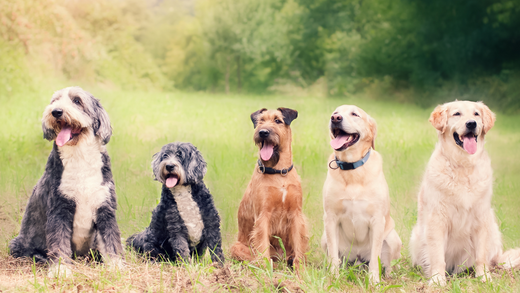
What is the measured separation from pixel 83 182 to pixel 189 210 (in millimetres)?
876

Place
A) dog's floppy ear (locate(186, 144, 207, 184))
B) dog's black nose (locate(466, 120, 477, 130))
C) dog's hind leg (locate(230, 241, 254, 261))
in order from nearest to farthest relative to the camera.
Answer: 1. dog's black nose (locate(466, 120, 477, 130))
2. dog's floppy ear (locate(186, 144, 207, 184))
3. dog's hind leg (locate(230, 241, 254, 261))

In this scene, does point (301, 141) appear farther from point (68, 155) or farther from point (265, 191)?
point (68, 155)

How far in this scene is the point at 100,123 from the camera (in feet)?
11.9

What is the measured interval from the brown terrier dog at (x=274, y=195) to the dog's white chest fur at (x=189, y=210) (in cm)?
55

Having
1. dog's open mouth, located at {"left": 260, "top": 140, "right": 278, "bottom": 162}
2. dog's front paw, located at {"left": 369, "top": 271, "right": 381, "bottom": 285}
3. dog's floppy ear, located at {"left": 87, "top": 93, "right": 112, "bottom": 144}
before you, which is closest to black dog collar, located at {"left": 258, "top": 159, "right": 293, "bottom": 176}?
dog's open mouth, located at {"left": 260, "top": 140, "right": 278, "bottom": 162}

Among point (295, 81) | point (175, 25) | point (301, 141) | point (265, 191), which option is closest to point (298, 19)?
point (295, 81)

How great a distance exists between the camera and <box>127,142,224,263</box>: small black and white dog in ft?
12.1

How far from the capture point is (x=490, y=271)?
12.9 ft

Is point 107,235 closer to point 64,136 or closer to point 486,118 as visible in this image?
point 64,136

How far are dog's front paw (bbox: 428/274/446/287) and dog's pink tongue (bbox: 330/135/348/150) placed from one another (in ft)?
4.56

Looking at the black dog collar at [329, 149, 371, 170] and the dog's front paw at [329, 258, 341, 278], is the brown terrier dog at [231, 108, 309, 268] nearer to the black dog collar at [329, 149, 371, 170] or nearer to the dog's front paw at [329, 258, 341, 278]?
the dog's front paw at [329, 258, 341, 278]

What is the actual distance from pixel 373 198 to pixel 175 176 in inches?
65.9

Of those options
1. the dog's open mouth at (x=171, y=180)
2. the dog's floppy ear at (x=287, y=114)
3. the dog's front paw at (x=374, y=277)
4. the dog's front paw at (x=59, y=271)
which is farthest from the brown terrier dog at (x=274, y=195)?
the dog's front paw at (x=59, y=271)

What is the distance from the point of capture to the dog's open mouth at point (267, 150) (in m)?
3.88
